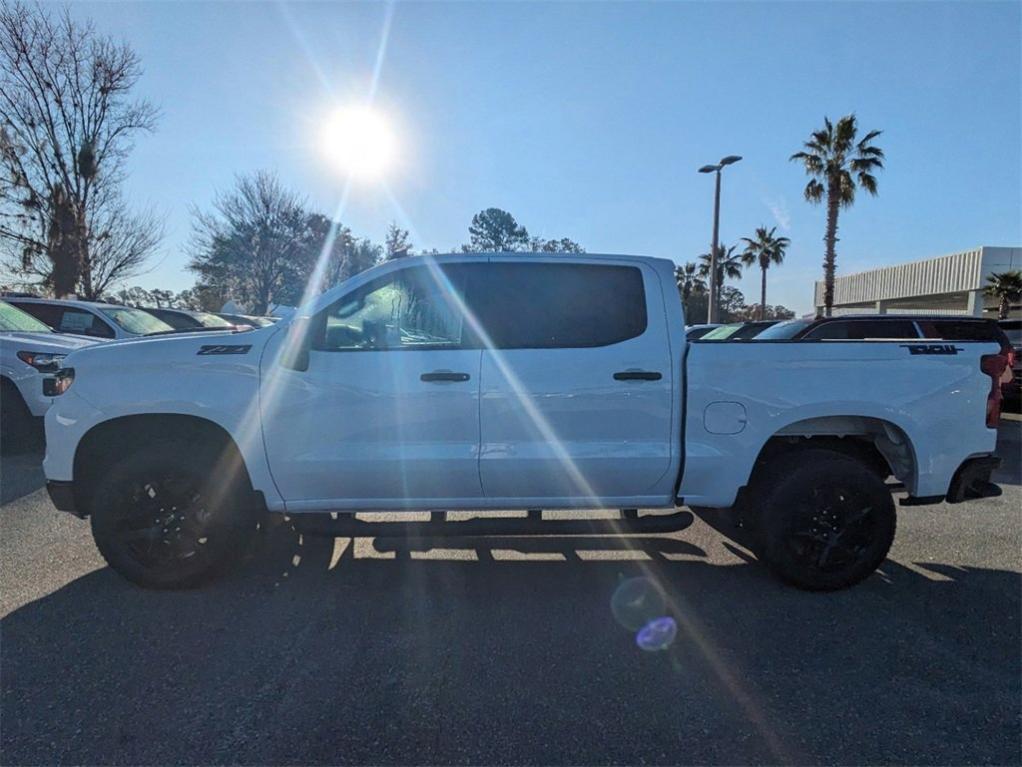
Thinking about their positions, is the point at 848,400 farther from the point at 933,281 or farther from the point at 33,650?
the point at 933,281

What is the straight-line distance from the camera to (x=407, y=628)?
307 cm

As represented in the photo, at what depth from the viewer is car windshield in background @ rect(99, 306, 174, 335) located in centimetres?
948

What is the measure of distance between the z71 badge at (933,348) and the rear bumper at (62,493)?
5136 mm

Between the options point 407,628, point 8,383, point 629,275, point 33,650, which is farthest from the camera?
point 8,383

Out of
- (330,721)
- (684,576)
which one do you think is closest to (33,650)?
(330,721)

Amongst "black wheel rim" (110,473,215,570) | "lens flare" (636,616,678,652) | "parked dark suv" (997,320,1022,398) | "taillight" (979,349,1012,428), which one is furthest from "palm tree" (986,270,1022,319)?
"black wheel rim" (110,473,215,570)

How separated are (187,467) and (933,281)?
37.5 m

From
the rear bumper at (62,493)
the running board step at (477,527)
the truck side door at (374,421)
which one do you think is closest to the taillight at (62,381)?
the rear bumper at (62,493)

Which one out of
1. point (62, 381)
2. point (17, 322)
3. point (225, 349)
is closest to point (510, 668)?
point (225, 349)

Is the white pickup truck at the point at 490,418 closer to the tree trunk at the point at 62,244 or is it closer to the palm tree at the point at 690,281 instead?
the tree trunk at the point at 62,244

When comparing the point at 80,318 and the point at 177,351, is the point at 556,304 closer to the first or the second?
the point at 177,351

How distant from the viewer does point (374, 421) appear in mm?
3283

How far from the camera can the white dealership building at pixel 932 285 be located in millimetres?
27047

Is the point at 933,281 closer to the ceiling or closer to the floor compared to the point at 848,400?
closer to the ceiling
